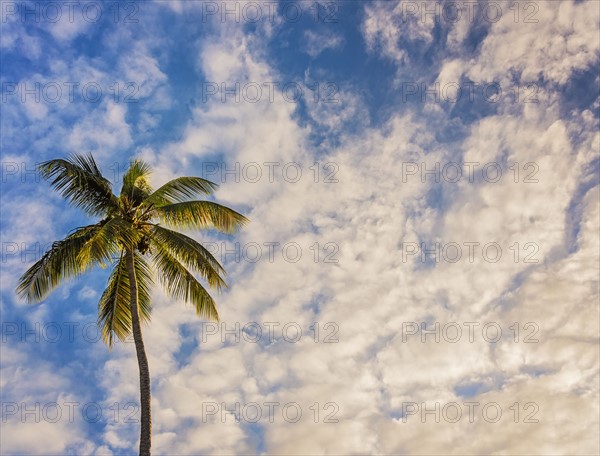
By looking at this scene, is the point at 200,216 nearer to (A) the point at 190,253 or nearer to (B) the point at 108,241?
(A) the point at 190,253

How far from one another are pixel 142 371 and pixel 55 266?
441 centimetres

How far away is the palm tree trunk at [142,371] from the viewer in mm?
15453

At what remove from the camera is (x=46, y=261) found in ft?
56.1

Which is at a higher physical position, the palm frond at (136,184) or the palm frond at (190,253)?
the palm frond at (136,184)

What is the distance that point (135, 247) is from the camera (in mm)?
18344

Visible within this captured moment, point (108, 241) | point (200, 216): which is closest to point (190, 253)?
point (200, 216)

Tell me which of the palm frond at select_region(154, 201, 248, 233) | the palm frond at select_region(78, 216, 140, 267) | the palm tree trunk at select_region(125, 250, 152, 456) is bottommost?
the palm tree trunk at select_region(125, 250, 152, 456)

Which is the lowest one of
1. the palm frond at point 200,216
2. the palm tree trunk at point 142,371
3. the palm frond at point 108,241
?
the palm tree trunk at point 142,371

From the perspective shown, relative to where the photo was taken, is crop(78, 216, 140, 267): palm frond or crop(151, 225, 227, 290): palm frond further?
crop(151, 225, 227, 290): palm frond

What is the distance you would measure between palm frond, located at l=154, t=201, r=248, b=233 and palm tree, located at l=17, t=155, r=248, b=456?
3 cm

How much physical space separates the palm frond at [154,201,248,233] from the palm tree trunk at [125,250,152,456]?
178 cm

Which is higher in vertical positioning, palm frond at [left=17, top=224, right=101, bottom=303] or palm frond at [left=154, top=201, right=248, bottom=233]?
palm frond at [left=154, top=201, right=248, bottom=233]

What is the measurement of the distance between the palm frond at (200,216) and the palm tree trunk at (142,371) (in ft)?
5.82

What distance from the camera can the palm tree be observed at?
16.7 metres
